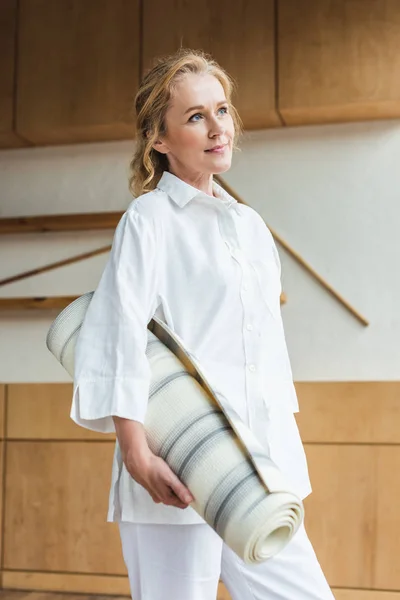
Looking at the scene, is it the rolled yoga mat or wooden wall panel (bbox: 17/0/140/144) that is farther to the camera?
wooden wall panel (bbox: 17/0/140/144)

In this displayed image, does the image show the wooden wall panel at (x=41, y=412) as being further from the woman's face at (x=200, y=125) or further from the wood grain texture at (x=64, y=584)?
the woman's face at (x=200, y=125)

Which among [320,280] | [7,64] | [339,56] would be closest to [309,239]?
[320,280]

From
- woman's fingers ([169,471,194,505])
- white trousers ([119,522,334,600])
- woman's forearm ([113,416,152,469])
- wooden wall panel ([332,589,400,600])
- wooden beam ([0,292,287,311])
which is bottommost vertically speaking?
wooden wall panel ([332,589,400,600])

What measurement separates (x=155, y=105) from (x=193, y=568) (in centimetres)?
76

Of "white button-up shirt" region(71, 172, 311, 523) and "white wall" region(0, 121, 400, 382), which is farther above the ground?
"white button-up shirt" region(71, 172, 311, 523)

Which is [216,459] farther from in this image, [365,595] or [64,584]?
[64,584]

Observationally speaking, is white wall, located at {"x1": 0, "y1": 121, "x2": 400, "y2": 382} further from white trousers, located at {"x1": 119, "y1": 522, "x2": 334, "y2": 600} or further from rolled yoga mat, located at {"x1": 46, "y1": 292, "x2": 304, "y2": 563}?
rolled yoga mat, located at {"x1": 46, "y1": 292, "x2": 304, "y2": 563}

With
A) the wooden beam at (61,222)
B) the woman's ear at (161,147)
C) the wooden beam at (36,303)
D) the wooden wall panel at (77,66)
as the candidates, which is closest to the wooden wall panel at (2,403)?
the wooden beam at (36,303)

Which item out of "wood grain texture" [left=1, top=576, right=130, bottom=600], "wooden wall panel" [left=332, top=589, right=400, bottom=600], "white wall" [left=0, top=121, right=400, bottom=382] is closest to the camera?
"wooden wall panel" [left=332, top=589, right=400, bottom=600]

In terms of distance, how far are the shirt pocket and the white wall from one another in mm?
2164

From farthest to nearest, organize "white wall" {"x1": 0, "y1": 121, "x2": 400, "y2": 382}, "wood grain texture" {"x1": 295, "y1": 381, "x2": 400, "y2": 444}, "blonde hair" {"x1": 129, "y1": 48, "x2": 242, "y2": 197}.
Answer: "white wall" {"x1": 0, "y1": 121, "x2": 400, "y2": 382}, "wood grain texture" {"x1": 295, "y1": 381, "x2": 400, "y2": 444}, "blonde hair" {"x1": 129, "y1": 48, "x2": 242, "y2": 197}

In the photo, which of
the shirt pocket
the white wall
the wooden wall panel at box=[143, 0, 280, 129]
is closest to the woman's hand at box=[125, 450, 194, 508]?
the shirt pocket

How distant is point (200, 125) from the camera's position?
4.64 ft

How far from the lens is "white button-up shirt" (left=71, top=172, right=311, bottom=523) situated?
1.22 m
